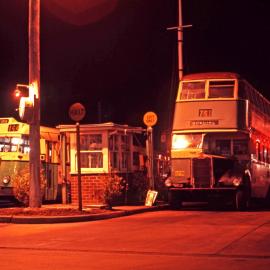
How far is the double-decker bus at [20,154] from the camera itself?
74.3 feet

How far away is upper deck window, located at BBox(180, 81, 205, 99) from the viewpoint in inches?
928

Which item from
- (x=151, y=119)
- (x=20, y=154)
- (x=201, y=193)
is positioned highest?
(x=151, y=119)

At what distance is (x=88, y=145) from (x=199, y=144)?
13.6 ft

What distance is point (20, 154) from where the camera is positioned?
23.3 meters

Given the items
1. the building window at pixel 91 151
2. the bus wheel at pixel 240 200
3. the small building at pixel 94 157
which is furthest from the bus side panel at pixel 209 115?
the building window at pixel 91 151

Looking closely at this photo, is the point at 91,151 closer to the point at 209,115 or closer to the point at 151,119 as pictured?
the point at 151,119

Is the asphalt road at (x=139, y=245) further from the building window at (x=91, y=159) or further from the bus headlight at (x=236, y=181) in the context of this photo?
the building window at (x=91, y=159)

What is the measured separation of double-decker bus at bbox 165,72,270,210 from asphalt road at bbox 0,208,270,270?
508 centimetres

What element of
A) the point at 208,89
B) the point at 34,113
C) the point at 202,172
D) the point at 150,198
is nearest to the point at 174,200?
the point at 150,198

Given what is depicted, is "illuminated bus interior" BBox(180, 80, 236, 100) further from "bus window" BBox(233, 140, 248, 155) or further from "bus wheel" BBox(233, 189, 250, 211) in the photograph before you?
"bus wheel" BBox(233, 189, 250, 211)

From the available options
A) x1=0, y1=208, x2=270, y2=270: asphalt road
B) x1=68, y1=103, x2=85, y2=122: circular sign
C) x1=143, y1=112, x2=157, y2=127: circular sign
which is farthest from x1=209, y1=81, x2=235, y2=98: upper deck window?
x1=0, y1=208, x2=270, y2=270: asphalt road

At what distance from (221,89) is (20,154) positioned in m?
7.89

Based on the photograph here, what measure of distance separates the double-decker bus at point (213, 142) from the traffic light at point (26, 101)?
634cm

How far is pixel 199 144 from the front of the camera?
2333 cm
